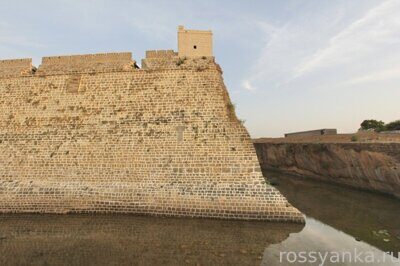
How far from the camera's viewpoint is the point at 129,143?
10531 millimetres

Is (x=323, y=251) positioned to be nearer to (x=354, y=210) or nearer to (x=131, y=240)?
(x=131, y=240)

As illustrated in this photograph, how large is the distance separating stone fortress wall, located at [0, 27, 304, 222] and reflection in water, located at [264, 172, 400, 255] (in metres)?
1.79

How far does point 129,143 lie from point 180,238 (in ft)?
13.6

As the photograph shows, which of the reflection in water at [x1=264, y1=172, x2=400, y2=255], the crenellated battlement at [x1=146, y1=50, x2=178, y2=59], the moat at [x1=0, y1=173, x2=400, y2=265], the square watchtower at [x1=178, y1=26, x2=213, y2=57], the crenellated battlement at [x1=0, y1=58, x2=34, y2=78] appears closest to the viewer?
the moat at [x1=0, y1=173, x2=400, y2=265]

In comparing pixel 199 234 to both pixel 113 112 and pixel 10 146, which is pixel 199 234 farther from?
pixel 10 146

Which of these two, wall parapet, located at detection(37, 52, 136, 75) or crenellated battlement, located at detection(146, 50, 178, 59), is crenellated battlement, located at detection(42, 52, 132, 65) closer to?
wall parapet, located at detection(37, 52, 136, 75)

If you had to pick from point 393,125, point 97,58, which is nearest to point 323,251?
point 97,58

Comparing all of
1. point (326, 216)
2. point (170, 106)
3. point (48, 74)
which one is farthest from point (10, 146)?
point (326, 216)

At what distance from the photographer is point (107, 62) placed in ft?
38.8

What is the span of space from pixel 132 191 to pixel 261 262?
4873mm

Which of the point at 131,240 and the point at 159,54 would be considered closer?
the point at 131,240

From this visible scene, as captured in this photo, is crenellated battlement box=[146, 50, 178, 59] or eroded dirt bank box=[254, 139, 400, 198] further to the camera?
eroded dirt bank box=[254, 139, 400, 198]

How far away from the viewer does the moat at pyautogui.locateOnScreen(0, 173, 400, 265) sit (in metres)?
6.58

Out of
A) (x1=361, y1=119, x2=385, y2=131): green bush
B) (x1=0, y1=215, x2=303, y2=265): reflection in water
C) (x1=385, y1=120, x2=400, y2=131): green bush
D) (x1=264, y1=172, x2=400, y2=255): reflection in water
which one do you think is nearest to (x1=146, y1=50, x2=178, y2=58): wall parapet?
(x1=0, y1=215, x2=303, y2=265): reflection in water
